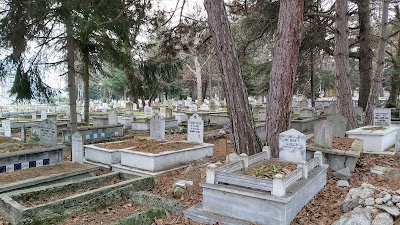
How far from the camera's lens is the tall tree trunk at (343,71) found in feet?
33.5

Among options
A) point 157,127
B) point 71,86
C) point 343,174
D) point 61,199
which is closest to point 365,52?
point 343,174

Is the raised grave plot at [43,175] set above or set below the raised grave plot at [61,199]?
above

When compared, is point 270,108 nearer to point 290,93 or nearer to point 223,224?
point 290,93

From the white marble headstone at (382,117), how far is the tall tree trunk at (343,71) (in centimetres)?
78

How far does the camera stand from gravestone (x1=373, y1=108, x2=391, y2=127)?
10297 mm

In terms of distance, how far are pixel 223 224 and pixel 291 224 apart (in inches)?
34.6

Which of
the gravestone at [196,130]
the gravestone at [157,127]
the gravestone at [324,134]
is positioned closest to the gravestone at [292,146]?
the gravestone at [324,134]

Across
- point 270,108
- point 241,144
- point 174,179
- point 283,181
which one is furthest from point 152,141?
point 283,181

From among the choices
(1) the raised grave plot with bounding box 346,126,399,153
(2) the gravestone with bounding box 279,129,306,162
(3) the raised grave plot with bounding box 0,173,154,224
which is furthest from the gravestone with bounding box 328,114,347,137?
(3) the raised grave plot with bounding box 0,173,154,224

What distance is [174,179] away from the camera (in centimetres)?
652

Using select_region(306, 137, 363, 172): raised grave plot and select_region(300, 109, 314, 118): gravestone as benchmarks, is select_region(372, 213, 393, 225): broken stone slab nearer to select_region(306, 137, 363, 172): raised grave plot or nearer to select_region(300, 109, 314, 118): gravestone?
select_region(306, 137, 363, 172): raised grave plot

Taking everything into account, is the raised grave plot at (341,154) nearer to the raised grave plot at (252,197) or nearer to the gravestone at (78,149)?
the raised grave plot at (252,197)

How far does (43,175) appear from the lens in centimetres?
607

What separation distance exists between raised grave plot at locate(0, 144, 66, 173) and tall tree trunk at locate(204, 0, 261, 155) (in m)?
4.58
